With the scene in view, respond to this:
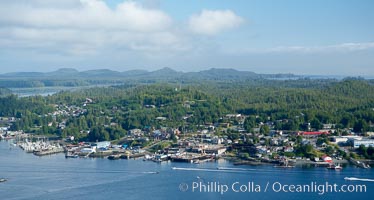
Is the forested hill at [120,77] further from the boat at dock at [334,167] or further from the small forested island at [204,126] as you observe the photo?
the boat at dock at [334,167]

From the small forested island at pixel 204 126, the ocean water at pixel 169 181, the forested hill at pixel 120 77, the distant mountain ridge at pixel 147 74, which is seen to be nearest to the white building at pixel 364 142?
the small forested island at pixel 204 126

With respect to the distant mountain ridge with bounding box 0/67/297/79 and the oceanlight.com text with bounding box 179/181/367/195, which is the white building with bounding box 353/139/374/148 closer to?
the oceanlight.com text with bounding box 179/181/367/195

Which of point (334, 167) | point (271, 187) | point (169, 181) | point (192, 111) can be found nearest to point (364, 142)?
point (334, 167)

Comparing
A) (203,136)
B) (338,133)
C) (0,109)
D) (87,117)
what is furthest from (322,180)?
(0,109)

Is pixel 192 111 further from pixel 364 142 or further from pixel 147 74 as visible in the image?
pixel 147 74

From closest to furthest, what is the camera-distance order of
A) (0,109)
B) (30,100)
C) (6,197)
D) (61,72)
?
(6,197)
(0,109)
(30,100)
(61,72)

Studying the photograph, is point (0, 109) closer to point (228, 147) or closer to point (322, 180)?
point (228, 147)

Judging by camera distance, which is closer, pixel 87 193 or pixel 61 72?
pixel 87 193
